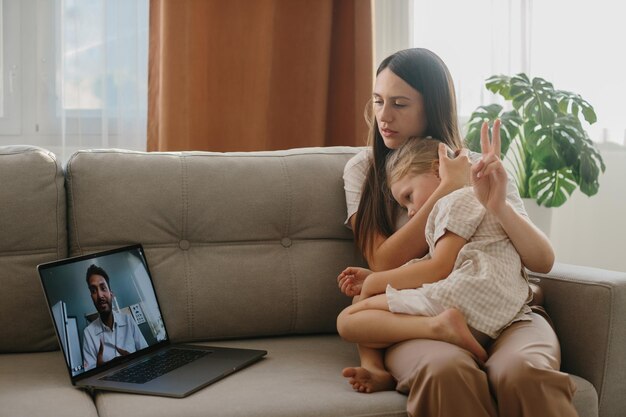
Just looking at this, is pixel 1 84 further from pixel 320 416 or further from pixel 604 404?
pixel 604 404

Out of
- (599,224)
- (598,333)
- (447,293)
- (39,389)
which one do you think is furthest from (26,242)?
(599,224)

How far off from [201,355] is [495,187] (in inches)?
28.6

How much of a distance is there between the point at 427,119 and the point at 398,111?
0.08 meters

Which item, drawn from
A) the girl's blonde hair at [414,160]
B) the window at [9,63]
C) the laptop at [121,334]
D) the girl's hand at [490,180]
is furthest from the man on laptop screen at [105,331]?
the window at [9,63]

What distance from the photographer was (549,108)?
10.1ft

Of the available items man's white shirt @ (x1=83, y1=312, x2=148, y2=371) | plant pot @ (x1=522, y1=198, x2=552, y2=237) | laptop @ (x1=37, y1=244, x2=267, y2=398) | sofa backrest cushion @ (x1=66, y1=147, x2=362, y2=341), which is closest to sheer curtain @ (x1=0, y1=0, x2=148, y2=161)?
sofa backrest cushion @ (x1=66, y1=147, x2=362, y2=341)

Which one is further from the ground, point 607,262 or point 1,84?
point 1,84

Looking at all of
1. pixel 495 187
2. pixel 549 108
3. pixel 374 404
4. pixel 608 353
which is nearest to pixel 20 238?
pixel 374 404

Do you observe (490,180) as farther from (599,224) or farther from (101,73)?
(599,224)

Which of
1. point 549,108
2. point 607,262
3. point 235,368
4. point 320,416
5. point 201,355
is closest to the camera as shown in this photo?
point 320,416

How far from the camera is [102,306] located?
1802 millimetres

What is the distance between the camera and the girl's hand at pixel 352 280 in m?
1.90

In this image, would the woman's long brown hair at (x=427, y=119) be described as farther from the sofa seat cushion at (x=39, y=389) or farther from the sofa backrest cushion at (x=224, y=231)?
the sofa seat cushion at (x=39, y=389)

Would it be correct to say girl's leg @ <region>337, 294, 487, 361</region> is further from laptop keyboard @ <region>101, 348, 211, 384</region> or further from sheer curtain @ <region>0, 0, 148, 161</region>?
sheer curtain @ <region>0, 0, 148, 161</region>
